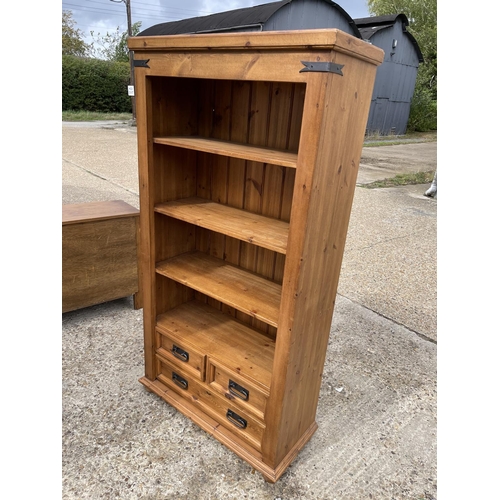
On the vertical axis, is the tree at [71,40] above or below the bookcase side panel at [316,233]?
above

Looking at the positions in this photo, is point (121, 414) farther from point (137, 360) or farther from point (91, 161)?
point (91, 161)

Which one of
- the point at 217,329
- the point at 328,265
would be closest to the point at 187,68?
the point at 328,265

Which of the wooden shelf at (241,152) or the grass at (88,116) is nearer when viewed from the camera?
the wooden shelf at (241,152)

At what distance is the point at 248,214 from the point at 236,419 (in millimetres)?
965

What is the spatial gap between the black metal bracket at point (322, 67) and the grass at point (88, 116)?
1543 cm

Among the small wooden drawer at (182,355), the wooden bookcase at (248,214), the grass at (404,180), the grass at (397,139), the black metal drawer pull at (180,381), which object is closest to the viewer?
the wooden bookcase at (248,214)

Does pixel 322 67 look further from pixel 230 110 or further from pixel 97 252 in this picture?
pixel 97 252

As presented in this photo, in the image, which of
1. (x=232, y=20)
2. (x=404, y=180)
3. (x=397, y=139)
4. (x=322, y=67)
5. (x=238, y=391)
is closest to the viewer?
(x=322, y=67)

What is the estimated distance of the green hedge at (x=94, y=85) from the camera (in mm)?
16980

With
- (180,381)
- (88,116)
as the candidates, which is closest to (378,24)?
(88,116)

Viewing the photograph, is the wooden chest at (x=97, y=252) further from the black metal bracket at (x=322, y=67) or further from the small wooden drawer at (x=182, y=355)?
the black metal bracket at (x=322, y=67)

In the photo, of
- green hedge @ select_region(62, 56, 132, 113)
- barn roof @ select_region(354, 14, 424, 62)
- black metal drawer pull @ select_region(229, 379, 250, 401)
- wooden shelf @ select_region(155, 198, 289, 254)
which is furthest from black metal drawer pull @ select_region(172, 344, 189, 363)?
green hedge @ select_region(62, 56, 132, 113)

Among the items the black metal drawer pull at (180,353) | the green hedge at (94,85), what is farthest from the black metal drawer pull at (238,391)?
the green hedge at (94,85)

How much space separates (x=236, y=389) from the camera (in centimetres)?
178
